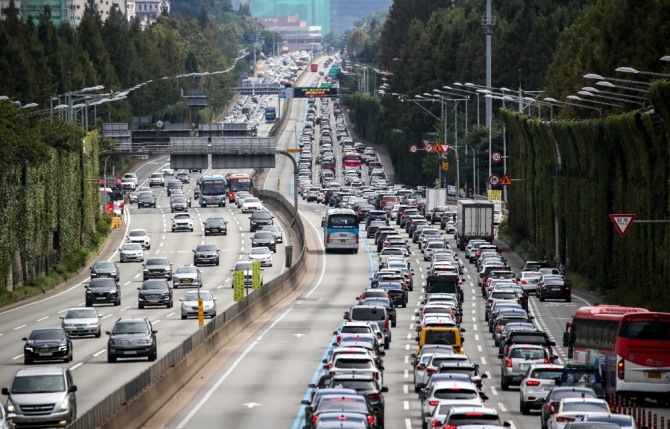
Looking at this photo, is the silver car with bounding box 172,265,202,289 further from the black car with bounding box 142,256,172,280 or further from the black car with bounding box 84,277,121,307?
the black car with bounding box 84,277,121,307

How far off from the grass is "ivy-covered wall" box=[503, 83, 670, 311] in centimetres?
3047

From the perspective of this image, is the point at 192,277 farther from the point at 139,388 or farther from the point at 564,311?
the point at 139,388

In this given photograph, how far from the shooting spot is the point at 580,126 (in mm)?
98750

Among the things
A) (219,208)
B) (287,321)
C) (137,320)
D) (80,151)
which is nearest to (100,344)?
(137,320)

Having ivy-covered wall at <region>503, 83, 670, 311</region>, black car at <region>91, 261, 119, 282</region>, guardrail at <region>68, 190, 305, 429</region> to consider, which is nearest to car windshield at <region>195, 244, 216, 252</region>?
guardrail at <region>68, 190, 305, 429</region>

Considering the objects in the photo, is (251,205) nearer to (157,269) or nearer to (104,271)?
(157,269)

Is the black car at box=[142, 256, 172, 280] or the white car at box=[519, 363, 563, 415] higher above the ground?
the white car at box=[519, 363, 563, 415]

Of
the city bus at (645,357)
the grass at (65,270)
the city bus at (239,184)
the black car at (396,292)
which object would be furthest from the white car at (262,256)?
the city bus at (239,184)

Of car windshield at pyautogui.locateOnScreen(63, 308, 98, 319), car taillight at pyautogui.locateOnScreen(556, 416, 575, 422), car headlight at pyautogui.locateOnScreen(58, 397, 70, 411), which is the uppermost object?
car taillight at pyautogui.locateOnScreen(556, 416, 575, 422)

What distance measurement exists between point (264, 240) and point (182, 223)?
19.0 metres

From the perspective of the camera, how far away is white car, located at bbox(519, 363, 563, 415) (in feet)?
149

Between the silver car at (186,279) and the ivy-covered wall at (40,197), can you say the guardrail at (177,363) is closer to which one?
the silver car at (186,279)

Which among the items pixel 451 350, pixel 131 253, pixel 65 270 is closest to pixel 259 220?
pixel 131 253

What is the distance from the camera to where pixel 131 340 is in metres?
59.4
